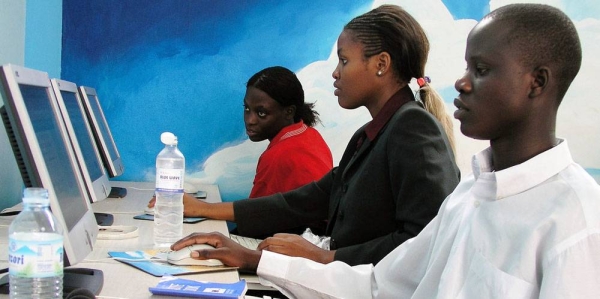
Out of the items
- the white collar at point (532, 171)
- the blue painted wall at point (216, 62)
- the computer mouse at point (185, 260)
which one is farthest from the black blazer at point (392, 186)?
the blue painted wall at point (216, 62)

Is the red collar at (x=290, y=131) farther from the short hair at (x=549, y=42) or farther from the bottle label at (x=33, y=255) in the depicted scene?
the bottle label at (x=33, y=255)

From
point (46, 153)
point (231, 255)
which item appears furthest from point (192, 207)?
point (46, 153)

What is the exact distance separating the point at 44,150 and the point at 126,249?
652mm

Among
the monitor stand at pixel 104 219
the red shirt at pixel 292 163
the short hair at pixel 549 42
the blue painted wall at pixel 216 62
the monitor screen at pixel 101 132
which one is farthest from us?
the blue painted wall at pixel 216 62

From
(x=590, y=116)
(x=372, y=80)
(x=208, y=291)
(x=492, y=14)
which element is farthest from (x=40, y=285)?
(x=590, y=116)

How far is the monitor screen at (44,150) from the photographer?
1198 millimetres

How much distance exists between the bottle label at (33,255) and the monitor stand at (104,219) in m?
1.16

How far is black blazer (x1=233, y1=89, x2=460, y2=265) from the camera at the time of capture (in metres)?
1.77

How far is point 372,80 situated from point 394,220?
1.43 feet

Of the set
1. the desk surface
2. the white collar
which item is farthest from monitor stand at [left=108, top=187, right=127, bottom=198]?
the white collar

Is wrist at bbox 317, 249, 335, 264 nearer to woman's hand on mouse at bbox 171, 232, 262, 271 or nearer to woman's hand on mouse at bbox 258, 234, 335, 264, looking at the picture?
woman's hand on mouse at bbox 258, 234, 335, 264

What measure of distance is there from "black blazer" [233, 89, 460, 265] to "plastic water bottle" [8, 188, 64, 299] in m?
0.93

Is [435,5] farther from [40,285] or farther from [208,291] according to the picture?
[40,285]

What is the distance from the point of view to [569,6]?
3824mm
